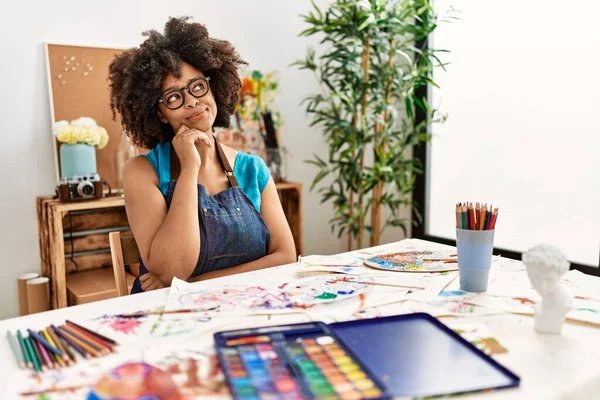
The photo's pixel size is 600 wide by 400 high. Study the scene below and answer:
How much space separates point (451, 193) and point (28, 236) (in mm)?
2485

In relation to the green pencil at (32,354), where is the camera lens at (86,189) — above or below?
above

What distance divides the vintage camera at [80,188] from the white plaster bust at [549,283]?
205 cm

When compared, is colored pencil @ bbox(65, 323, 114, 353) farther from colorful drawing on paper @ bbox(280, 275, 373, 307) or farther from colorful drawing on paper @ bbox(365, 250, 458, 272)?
colorful drawing on paper @ bbox(365, 250, 458, 272)

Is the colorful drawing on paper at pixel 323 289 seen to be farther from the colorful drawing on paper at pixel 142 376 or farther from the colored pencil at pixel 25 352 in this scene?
the colored pencil at pixel 25 352

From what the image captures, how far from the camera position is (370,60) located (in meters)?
2.97

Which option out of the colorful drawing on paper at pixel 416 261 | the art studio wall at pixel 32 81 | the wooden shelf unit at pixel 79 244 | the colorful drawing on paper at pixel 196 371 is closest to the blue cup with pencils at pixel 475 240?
the colorful drawing on paper at pixel 416 261

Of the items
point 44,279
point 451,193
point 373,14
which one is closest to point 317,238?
point 451,193

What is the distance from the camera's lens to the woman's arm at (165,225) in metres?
1.43

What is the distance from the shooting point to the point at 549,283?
89 centimetres

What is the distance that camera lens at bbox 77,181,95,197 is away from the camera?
7.91 feet

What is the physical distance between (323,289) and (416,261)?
1.14ft

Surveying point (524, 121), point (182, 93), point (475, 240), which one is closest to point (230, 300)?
point (475, 240)

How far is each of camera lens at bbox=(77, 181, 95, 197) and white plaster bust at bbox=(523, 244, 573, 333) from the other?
2.04m

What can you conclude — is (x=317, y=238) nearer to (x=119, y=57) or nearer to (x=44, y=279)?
(x=44, y=279)
